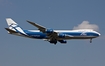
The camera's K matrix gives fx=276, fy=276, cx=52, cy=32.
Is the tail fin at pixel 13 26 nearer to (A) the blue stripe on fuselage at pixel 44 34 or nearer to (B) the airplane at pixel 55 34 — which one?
(B) the airplane at pixel 55 34

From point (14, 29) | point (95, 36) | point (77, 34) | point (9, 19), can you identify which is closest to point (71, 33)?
point (77, 34)

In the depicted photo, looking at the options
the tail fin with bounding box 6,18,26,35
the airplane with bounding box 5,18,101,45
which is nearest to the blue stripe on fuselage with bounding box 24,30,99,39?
the airplane with bounding box 5,18,101,45

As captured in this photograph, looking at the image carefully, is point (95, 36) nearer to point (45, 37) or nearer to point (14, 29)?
point (45, 37)

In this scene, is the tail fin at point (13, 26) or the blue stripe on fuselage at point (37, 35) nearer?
the blue stripe on fuselage at point (37, 35)

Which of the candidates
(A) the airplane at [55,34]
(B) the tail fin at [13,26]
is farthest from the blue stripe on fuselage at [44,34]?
(B) the tail fin at [13,26]

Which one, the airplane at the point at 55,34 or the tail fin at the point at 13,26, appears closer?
the airplane at the point at 55,34

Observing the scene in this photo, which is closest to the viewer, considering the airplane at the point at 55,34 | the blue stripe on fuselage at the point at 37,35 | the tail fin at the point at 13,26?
the airplane at the point at 55,34

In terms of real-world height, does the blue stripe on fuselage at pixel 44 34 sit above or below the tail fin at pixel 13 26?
below

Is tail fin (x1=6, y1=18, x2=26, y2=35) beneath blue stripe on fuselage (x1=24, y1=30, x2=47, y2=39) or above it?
above

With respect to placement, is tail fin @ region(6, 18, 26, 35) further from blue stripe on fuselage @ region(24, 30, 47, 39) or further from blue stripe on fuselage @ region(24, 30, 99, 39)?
blue stripe on fuselage @ region(24, 30, 47, 39)

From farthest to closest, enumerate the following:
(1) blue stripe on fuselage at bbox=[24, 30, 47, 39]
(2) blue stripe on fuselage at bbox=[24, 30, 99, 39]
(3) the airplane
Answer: (1) blue stripe on fuselage at bbox=[24, 30, 47, 39]
(2) blue stripe on fuselage at bbox=[24, 30, 99, 39]
(3) the airplane

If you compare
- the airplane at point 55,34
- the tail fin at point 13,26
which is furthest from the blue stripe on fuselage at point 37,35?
the tail fin at point 13,26

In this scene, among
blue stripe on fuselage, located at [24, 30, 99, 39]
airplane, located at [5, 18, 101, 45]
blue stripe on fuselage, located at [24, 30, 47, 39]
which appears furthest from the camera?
blue stripe on fuselage, located at [24, 30, 47, 39]

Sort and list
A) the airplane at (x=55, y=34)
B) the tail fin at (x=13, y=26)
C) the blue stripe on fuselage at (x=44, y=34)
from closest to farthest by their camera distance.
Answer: the airplane at (x=55, y=34) < the blue stripe on fuselage at (x=44, y=34) < the tail fin at (x=13, y=26)
